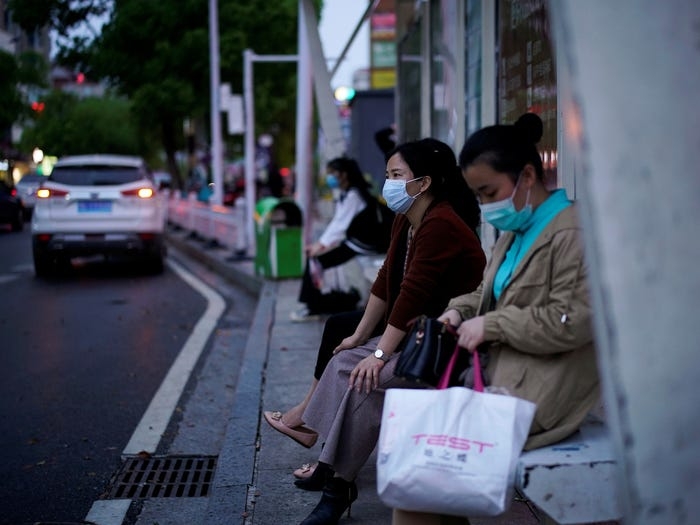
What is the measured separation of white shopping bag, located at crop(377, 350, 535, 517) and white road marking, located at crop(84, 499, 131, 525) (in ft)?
7.06

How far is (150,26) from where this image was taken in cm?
2877

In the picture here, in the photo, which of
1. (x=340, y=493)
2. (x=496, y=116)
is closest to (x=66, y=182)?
(x=496, y=116)

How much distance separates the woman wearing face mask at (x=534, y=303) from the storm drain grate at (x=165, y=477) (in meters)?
2.17

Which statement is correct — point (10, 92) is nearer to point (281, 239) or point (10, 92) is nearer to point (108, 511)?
point (281, 239)

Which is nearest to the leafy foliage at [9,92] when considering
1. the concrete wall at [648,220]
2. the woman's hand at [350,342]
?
the woman's hand at [350,342]

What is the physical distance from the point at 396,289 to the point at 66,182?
11794mm

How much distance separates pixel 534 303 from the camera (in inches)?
116

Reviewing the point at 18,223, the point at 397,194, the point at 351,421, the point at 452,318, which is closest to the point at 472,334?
the point at 452,318

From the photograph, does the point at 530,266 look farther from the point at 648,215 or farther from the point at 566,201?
the point at 648,215

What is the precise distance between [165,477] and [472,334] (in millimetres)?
2769

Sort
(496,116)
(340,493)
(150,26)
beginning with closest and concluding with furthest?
(340,493) → (496,116) → (150,26)

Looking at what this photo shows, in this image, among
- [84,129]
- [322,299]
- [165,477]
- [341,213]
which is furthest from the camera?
[84,129]

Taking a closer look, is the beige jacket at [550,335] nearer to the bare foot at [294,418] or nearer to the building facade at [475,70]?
the bare foot at [294,418]

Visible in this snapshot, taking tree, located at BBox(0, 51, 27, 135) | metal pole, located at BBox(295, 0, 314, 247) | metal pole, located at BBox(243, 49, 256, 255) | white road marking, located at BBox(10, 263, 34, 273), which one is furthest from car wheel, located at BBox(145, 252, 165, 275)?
tree, located at BBox(0, 51, 27, 135)
